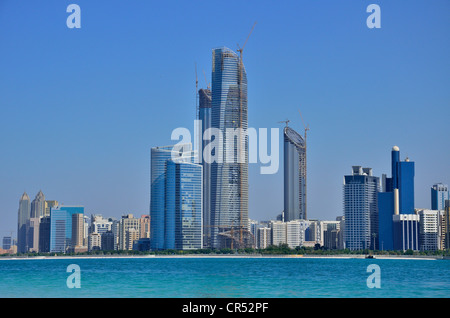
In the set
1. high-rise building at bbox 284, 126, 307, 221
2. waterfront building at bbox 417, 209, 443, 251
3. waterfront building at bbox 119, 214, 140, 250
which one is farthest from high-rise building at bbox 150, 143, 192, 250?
waterfront building at bbox 417, 209, 443, 251

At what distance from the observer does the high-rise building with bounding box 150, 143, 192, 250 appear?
137 metres

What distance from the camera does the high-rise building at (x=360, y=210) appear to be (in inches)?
5512

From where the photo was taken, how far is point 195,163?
455 feet

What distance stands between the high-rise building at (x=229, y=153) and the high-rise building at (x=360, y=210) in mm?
20744

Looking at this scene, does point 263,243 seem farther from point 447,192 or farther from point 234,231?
point 447,192

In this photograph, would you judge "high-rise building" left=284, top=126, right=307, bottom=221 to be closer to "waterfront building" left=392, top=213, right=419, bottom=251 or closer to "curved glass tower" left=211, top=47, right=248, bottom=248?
"curved glass tower" left=211, top=47, right=248, bottom=248

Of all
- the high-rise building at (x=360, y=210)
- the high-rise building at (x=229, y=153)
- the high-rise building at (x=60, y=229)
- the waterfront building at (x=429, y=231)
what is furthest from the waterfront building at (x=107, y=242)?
the waterfront building at (x=429, y=231)

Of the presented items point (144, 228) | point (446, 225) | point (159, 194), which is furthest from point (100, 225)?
point (446, 225)

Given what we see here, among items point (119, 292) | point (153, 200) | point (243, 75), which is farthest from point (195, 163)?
point (119, 292)

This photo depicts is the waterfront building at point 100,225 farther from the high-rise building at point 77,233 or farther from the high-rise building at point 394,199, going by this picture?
the high-rise building at point 394,199
